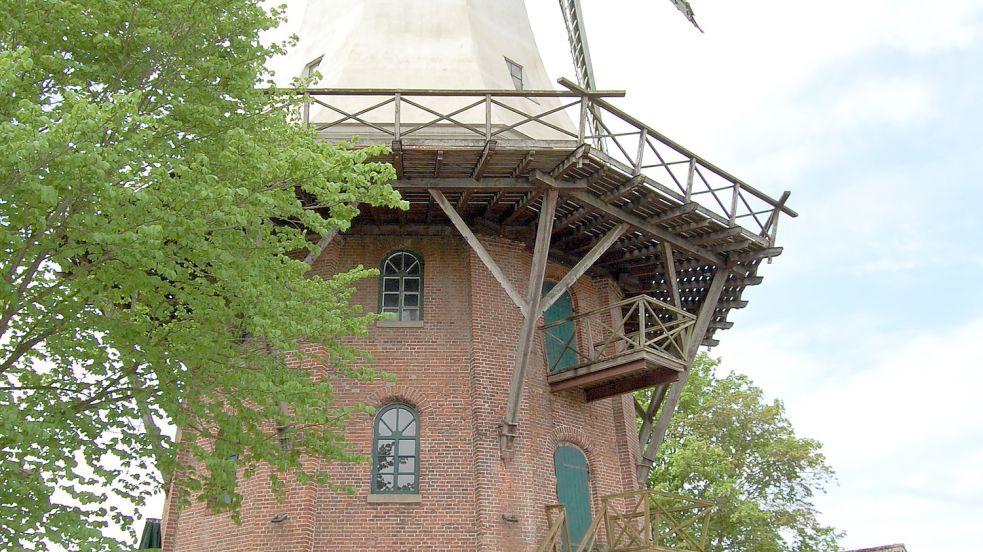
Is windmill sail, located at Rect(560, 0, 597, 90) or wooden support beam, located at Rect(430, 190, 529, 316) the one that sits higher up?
windmill sail, located at Rect(560, 0, 597, 90)

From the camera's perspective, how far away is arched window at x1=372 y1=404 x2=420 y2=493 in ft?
44.8

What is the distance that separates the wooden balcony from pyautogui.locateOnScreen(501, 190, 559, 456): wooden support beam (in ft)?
5.03

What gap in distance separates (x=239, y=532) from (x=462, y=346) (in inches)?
170

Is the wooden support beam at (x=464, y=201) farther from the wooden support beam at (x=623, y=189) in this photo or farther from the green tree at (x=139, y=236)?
the green tree at (x=139, y=236)

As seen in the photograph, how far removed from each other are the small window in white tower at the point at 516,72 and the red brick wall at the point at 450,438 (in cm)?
368

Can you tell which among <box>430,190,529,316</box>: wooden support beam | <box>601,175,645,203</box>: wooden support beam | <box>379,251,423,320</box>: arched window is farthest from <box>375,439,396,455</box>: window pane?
<box>601,175,645,203</box>: wooden support beam

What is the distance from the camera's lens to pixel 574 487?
592 inches

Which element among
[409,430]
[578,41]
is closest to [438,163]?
[409,430]

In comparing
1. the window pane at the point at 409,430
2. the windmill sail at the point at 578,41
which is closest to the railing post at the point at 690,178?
the window pane at the point at 409,430

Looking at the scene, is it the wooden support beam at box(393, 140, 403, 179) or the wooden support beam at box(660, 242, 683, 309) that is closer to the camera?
the wooden support beam at box(393, 140, 403, 179)

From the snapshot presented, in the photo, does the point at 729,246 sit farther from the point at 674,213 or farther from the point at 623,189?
the point at 623,189

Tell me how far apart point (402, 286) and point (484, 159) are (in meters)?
3.07

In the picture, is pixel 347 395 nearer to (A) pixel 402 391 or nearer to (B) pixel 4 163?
(A) pixel 402 391

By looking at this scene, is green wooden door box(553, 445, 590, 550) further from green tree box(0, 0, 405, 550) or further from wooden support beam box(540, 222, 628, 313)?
green tree box(0, 0, 405, 550)
